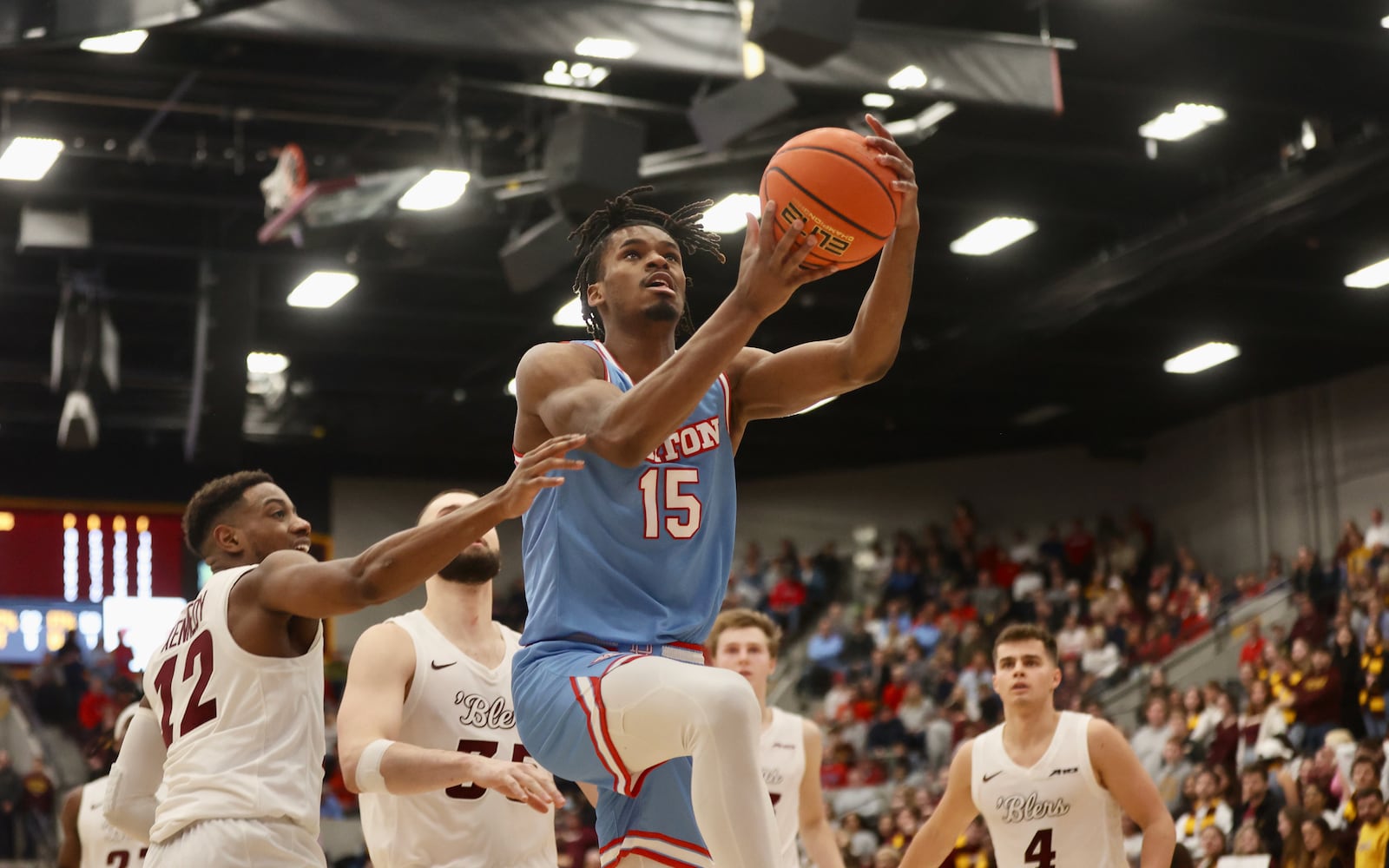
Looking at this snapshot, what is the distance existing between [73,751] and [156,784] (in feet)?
52.3

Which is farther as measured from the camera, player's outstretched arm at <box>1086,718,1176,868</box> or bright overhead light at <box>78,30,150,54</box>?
bright overhead light at <box>78,30,150,54</box>

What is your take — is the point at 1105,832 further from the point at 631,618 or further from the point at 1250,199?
the point at 1250,199


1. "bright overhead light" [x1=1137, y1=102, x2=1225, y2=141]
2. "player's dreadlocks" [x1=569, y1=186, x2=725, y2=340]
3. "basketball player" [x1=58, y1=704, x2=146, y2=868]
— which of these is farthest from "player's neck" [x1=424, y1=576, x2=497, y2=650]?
"bright overhead light" [x1=1137, y1=102, x2=1225, y2=141]

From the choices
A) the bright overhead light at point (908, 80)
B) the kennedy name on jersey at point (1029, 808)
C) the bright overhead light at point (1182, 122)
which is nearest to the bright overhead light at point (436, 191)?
the bright overhead light at point (908, 80)

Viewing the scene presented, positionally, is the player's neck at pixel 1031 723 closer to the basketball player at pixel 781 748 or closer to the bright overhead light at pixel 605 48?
the basketball player at pixel 781 748

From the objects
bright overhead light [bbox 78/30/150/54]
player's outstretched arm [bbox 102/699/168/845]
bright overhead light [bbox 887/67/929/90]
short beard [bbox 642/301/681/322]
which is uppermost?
bright overhead light [bbox 887/67/929/90]

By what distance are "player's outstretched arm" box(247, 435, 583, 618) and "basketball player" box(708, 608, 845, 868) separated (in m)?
3.32

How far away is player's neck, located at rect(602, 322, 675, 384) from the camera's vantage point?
4172 mm

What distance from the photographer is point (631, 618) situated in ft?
12.8

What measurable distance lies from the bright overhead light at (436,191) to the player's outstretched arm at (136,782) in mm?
7549

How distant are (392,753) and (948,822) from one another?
2832mm

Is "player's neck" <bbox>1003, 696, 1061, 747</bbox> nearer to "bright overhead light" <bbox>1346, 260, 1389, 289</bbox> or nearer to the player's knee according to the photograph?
the player's knee

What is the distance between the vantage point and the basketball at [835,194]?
3824mm

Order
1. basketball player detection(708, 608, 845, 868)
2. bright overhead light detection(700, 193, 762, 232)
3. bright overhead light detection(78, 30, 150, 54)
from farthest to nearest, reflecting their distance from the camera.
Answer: bright overhead light detection(700, 193, 762, 232) → bright overhead light detection(78, 30, 150, 54) → basketball player detection(708, 608, 845, 868)
